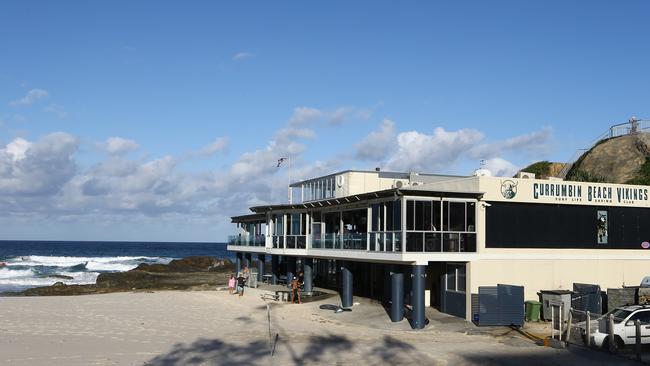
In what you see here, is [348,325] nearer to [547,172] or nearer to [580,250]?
[580,250]

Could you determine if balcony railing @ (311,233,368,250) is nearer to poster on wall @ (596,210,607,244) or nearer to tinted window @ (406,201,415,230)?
tinted window @ (406,201,415,230)

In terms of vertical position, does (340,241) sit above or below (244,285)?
above

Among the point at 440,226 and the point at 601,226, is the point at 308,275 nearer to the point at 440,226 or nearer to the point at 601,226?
the point at 440,226

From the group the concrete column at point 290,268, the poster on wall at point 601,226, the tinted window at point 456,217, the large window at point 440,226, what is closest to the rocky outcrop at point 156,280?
the concrete column at point 290,268

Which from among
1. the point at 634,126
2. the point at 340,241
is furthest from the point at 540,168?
the point at 340,241

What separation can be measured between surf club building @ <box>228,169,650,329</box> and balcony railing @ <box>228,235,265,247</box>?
1129 cm

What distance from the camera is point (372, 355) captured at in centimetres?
2172

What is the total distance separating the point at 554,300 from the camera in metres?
27.9

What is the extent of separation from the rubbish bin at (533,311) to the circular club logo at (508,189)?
4.66m

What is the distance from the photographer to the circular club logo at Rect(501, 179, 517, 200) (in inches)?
1149

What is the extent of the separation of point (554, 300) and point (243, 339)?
42.9 ft

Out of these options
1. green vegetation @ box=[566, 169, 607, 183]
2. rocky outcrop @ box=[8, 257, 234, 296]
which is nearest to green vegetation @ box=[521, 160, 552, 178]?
green vegetation @ box=[566, 169, 607, 183]

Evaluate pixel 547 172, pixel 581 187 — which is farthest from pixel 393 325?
pixel 547 172

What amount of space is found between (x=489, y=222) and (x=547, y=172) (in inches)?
1892
